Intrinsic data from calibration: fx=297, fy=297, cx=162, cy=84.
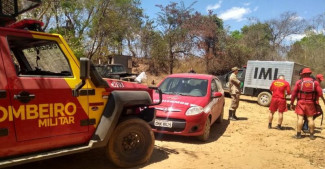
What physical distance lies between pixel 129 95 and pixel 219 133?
13.9ft

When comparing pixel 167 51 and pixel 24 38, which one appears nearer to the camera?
pixel 24 38

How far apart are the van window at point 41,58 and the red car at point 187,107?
2858mm

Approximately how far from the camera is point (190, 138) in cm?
709

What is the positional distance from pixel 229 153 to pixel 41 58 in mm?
4024

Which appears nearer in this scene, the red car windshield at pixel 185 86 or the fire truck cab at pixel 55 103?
the fire truck cab at pixel 55 103

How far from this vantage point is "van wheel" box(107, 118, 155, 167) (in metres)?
4.52

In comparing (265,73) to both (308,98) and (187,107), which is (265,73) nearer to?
(308,98)

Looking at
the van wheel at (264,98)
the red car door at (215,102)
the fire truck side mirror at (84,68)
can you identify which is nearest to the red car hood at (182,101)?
the red car door at (215,102)

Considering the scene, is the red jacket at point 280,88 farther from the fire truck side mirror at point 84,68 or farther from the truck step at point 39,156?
the fire truck side mirror at point 84,68

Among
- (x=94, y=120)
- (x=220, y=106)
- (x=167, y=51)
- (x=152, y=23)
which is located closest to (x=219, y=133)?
(x=220, y=106)

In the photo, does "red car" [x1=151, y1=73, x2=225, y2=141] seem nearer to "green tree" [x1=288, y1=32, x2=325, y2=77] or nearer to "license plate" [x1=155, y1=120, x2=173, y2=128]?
"license plate" [x1=155, y1=120, x2=173, y2=128]

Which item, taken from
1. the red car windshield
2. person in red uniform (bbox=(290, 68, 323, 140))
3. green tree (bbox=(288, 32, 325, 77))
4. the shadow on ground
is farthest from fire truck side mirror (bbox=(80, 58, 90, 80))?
green tree (bbox=(288, 32, 325, 77))

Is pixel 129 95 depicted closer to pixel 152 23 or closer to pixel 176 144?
pixel 176 144

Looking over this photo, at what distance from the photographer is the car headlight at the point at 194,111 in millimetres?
6555
